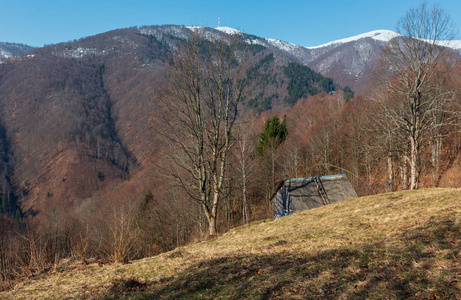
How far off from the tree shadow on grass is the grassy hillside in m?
0.01

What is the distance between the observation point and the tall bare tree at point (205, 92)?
11.7m

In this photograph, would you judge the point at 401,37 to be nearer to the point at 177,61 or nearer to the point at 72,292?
the point at 177,61

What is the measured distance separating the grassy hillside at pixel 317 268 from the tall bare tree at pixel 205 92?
169 inches

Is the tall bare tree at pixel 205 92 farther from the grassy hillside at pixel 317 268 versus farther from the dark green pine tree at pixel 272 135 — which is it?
the dark green pine tree at pixel 272 135

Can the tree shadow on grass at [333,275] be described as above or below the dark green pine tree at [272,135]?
below

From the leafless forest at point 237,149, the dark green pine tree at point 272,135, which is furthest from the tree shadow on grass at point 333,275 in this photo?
the dark green pine tree at point 272,135

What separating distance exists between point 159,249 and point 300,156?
1044 inches

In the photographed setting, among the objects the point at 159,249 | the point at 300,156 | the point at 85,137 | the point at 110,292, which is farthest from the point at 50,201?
the point at 110,292

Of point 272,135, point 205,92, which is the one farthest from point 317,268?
point 272,135

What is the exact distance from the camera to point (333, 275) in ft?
14.8

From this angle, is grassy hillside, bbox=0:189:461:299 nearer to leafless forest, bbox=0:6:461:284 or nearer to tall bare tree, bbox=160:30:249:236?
leafless forest, bbox=0:6:461:284

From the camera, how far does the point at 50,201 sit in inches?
5492

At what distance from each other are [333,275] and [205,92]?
9459 millimetres

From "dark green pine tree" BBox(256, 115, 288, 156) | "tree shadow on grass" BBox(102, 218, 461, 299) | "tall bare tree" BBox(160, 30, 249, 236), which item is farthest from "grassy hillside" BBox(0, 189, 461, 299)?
"dark green pine tree" BBox(256, 115, 288, 156)
